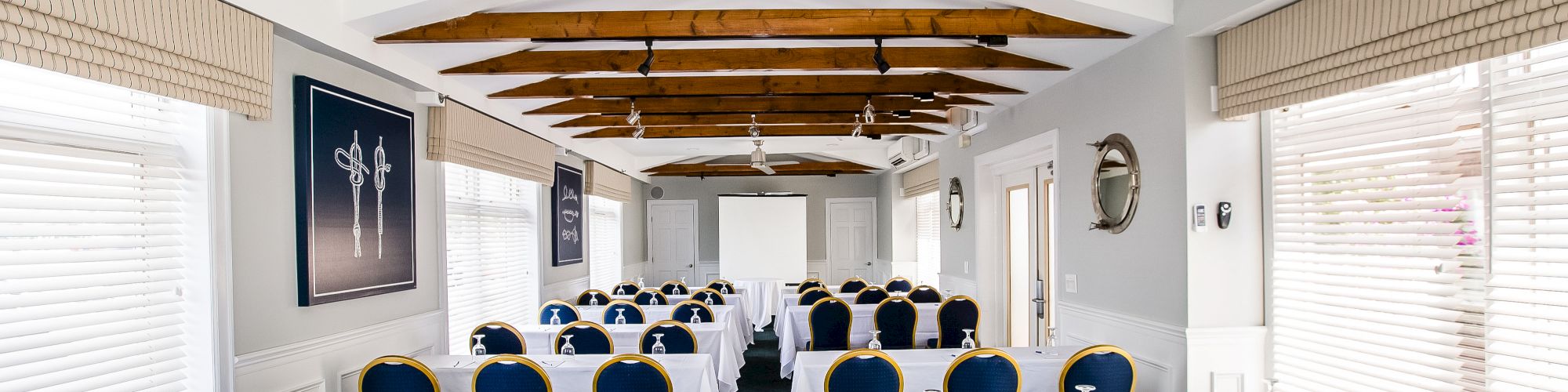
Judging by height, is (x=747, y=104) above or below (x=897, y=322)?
above

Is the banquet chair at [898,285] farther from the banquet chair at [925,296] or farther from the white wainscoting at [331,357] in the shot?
the white wainscoting at [331,357]

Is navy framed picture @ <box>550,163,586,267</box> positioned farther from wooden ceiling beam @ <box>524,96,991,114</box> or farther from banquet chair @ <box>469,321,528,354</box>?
banquet chair @ <box>469,321,528,354</box>

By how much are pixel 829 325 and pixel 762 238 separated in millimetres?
6057

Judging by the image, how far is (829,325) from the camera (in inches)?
252

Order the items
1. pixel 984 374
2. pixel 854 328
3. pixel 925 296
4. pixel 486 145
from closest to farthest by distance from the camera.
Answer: pixel 984 374 < pixel 486 145 < pixel 854 328 < pixel 925 296

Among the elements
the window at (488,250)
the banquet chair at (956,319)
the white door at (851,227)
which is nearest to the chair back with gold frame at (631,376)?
the window at (488,250)

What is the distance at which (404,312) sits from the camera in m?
4.49

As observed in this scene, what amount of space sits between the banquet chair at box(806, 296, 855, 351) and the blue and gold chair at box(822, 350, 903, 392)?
2597 mm

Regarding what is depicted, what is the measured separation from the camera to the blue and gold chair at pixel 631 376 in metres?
3.53

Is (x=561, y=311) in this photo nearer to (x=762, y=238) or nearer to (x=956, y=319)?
(x=956, y=319)

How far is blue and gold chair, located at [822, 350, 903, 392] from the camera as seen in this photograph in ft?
12.1

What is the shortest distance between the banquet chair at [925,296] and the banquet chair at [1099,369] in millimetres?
3723

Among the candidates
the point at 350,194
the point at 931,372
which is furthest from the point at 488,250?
the point at 931,372

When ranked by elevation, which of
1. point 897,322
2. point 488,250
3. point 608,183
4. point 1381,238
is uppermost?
point 608,183
